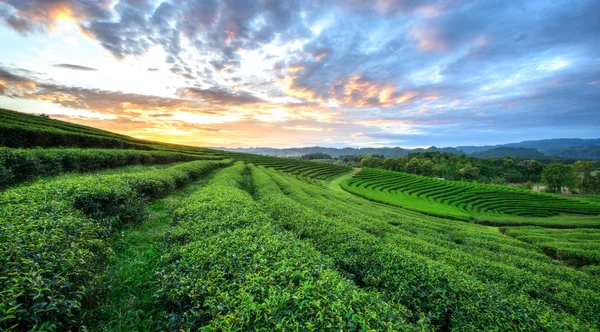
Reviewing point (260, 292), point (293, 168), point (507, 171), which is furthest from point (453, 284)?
point (507, 171)

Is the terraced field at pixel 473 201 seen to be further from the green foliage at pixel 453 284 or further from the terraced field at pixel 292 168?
the green foliage at pixel 453 284

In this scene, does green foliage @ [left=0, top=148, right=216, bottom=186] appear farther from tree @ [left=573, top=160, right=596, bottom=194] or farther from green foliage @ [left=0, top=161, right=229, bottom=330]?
tree @ [left=573, top=160, right=596, bottom=194]

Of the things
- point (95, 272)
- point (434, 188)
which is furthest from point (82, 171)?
point (434, 188)

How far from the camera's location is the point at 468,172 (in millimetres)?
84938

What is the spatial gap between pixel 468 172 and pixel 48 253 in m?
106

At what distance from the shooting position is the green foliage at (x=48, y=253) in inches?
96.7

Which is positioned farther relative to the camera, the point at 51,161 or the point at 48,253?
the point at 51,161

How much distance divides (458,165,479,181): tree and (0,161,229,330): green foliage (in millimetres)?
103789

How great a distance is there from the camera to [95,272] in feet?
13.1

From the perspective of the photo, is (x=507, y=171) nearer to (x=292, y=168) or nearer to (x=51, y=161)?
(x=292, y=168)

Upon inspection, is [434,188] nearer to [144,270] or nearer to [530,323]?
[530,323]

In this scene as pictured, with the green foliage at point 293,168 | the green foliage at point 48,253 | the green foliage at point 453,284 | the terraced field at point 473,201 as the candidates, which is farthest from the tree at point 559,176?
the green foliage at point 48,253

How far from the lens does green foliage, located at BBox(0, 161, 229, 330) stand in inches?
96.7

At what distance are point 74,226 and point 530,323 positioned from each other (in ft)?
29.0
